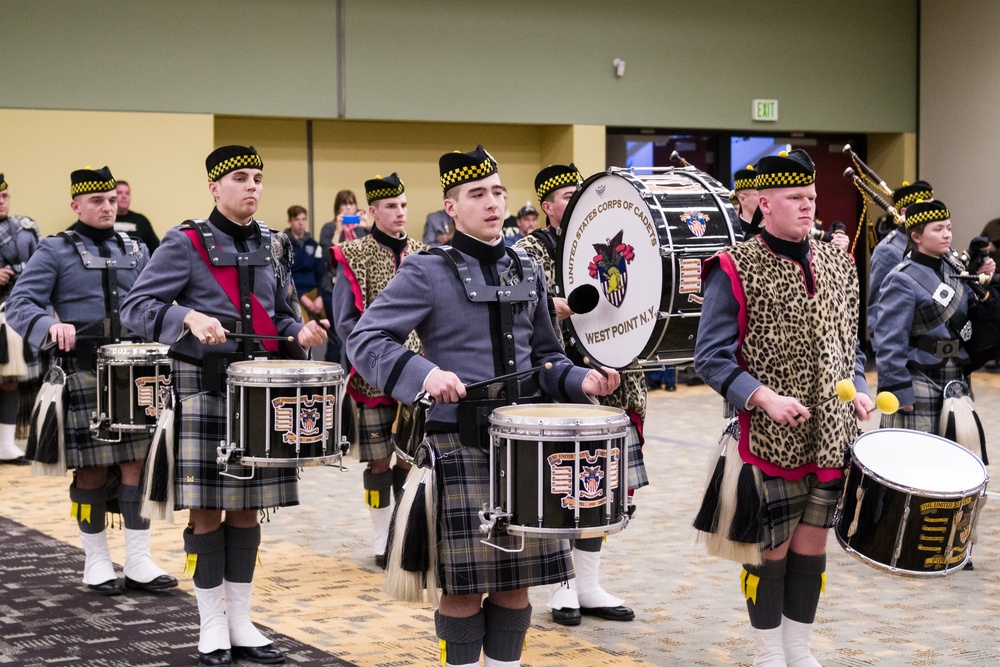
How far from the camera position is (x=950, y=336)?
521 cm

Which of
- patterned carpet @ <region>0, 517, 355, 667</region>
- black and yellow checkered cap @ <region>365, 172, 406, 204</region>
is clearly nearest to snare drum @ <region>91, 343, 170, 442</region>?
patterned carpet @ <region>0, 517, 355, 667</region>

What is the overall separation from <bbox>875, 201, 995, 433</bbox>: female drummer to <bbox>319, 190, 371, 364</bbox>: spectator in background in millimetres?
5329

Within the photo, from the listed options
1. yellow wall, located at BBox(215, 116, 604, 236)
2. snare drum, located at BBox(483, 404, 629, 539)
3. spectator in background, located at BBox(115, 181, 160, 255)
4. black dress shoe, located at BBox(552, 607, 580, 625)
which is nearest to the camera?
snare drum, located at BBox(483, 404, 629, 539)

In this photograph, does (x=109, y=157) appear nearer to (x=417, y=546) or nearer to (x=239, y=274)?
(x=239, y=274)

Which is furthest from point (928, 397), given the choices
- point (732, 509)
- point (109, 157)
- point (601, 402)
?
point (109, 157)

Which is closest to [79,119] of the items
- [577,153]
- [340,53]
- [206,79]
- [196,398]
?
[206,79]

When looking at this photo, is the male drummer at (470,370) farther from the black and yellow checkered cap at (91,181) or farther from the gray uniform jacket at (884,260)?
the gray uniform jacket at (884,260)

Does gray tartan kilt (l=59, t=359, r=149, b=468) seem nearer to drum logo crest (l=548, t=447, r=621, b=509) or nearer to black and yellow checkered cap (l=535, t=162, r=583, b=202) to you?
black and yellow checkered cap (l=535, t=162, r=583, b=202)

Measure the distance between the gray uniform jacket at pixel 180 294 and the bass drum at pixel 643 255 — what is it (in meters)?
1.08

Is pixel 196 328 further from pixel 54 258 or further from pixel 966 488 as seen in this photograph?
pixel 966 488

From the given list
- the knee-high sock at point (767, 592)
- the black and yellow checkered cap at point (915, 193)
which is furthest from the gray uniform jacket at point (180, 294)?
the black and yellow checkered cap at point (915, 193)

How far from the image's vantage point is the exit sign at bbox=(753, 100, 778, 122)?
1364cm

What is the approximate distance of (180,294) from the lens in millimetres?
4008

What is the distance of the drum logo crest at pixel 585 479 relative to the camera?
9.45ft
